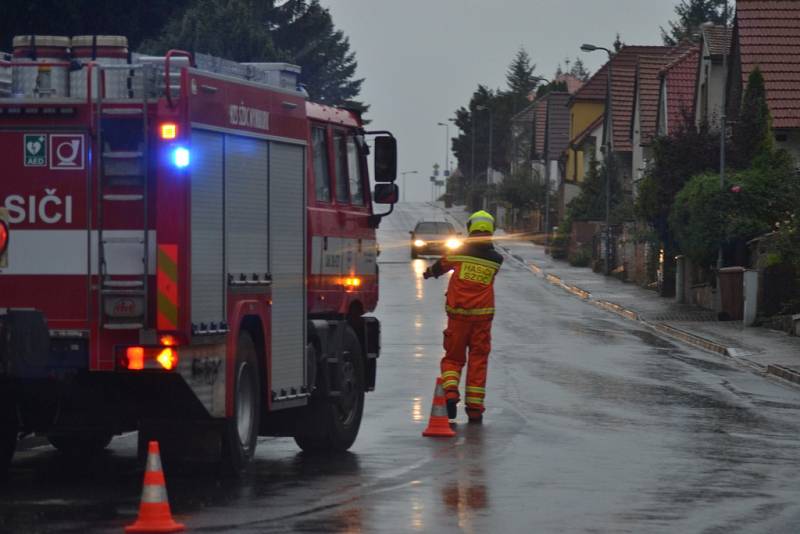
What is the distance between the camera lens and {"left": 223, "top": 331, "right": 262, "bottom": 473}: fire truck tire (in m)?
12.2

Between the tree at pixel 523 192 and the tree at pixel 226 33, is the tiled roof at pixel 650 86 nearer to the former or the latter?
the tree at pixel 523 192

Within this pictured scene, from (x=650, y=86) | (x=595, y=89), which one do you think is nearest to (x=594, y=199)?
(x=650, y=86)

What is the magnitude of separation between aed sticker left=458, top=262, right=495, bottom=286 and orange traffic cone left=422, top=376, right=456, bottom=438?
150 cm

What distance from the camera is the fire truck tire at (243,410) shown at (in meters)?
12.2

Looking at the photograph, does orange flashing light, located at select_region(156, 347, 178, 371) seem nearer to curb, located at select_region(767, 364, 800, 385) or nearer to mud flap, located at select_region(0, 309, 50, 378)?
mud flap, located at select_region(0, 309, 50, 378)

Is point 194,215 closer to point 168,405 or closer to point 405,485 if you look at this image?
point 168,405

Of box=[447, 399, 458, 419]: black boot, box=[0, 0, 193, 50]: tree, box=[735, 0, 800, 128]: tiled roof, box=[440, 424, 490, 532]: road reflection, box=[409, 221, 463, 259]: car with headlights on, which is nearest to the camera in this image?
box=[440, 424, 490, 532]: road reflection

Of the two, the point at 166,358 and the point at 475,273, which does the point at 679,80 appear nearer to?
the point at 475,273

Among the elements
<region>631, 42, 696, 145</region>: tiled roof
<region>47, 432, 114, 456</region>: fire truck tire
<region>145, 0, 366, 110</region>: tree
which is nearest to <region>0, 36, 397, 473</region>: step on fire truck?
<region>47, 432, 114, 456</region>: fire truck tire

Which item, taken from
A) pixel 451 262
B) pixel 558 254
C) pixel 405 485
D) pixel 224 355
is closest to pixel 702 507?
pixel 405 485

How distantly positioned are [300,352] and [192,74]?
2847 millimetres

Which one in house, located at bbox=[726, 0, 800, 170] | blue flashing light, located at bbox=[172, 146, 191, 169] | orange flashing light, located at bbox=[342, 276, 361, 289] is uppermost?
house, located at bbox=[726, 0, 800, 170]

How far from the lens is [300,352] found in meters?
13.5

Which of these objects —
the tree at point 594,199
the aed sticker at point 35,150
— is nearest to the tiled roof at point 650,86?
the tree at point 594,199
